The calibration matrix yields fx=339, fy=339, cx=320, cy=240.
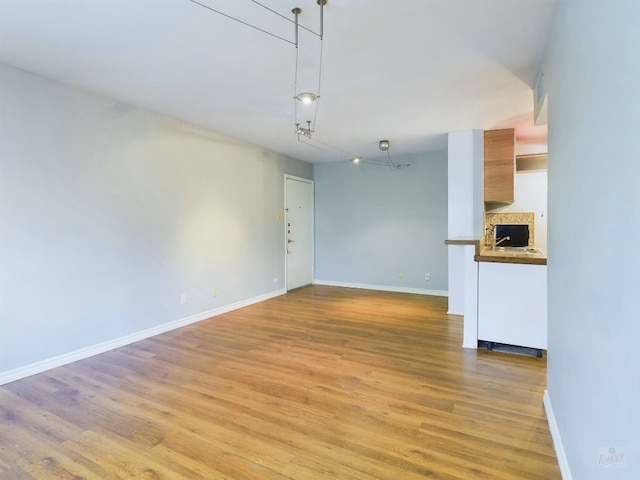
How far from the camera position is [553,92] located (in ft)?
6.55

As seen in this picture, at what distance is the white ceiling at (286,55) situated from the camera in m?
1.96

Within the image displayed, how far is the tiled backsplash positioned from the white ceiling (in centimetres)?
186

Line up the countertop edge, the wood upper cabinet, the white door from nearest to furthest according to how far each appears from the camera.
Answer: the countertop edge, the wood upper cabinet, the white door

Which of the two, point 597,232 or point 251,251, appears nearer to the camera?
point 597,232

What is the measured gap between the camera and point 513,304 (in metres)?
3.05

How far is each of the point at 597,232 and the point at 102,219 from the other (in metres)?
3.66

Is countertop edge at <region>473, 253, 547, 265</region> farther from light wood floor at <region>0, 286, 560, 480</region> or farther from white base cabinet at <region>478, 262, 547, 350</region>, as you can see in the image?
light wood floor at <region>0, 286, 560, 480</region>

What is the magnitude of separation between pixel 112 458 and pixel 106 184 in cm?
243

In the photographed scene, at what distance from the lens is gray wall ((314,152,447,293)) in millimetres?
5688

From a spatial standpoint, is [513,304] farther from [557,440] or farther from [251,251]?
[251,251]

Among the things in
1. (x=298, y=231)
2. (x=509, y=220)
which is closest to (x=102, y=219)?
(x=298, y=231)

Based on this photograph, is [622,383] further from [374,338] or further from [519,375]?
[374,338]

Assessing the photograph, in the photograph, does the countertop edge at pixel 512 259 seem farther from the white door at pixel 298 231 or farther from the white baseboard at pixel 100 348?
the white door at pixel 298 231

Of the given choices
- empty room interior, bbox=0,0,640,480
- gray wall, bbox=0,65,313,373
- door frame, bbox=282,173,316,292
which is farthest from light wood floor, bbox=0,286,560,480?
door frame, bbox=282,173,316,292
